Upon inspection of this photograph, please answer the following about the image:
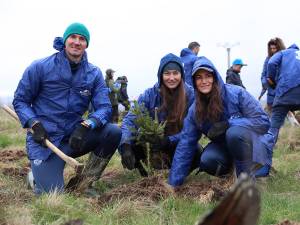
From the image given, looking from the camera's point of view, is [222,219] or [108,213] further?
[108,213]

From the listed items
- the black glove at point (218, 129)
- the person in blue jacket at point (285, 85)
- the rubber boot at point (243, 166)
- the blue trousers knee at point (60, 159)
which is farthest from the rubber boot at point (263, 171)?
the person in blue jacket at point (285, 85)

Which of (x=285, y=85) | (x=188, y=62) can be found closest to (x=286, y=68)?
(x=285, y=85)

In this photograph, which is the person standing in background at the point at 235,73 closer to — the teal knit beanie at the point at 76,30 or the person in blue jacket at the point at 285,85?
the person in blue jacket at the point at 285,85

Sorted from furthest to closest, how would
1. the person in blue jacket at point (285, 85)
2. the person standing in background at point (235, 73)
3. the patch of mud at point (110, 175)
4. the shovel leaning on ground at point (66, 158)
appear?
the person standing in background at point (235, 73)
the person in blue jacket at point (285, 85)
the patch of mud at point (110, 175)
the shovel leaning on ground at point (66, 158)

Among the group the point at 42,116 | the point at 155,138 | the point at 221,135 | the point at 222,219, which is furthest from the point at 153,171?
the point at 222,219

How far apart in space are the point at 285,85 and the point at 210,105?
242 centimetres

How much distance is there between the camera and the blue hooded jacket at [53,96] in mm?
4809

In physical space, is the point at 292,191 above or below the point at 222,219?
below

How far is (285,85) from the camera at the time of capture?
21.9ft

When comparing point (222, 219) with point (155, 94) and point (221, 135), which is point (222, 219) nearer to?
point (221, 135)

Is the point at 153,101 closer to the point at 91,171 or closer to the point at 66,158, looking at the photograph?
the point at 91,171

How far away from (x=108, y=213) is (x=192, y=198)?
2.84 feet

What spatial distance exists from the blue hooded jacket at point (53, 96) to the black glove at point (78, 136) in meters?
0.20

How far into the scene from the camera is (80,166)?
445cm
